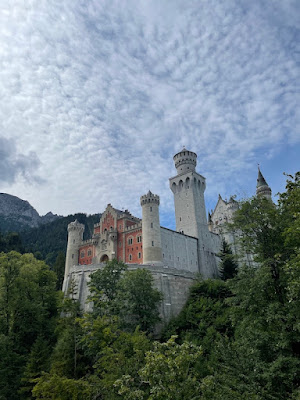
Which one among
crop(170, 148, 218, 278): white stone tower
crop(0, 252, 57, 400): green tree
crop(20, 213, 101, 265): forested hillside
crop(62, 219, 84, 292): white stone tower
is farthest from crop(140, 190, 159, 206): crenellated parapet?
crop(20, 213, 101, 265): forested hillside

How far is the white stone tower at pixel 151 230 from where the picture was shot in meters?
50.6

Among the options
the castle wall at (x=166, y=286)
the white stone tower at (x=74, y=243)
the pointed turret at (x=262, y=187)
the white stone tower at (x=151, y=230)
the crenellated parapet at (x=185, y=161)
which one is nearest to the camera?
the castle wall at (x=166, y=286)

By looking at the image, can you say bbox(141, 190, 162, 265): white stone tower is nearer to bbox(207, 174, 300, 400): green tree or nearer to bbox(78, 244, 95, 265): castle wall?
bbox(78, 244, 95, 265): castle wall

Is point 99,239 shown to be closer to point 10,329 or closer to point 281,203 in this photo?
point 10,329

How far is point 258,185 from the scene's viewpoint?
234 feet

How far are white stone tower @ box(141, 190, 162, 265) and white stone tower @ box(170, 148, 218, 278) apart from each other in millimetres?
10500

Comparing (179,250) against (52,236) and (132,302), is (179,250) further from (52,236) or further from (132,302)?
(52,236)

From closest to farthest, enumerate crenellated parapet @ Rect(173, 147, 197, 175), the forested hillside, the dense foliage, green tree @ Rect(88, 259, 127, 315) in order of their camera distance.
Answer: the dense foliage < green tree @ Rect(88, 259, 127, 315) < crenellated parapet @ Rect(173, 147, 197, 175) < the forested hillside

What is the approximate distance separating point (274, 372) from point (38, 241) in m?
154

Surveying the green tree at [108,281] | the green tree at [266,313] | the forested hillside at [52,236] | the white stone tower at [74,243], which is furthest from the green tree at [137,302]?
the forested hillside at [52,236]

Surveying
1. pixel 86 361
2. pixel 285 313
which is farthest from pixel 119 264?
pixel 285 313

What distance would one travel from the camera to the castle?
152ft

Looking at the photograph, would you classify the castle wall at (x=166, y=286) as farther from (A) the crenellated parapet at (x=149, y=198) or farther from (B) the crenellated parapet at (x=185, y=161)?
(B) the crenellated parapet at (x=185, y=161)

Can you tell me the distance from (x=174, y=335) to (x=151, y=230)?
3602 cm
